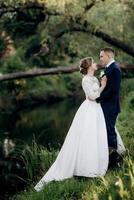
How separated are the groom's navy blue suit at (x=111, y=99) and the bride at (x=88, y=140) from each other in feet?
0.30

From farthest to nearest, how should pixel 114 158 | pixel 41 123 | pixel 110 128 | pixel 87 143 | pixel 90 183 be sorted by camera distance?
pixel 41 123
pixel 114 158
pixel 110 128
pixel 87 143
pixel 90 183

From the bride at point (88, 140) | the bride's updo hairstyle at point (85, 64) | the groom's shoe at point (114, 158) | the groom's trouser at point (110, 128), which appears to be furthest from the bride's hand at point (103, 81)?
the groom's shoe at point (114, 158)

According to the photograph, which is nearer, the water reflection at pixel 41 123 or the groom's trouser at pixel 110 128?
the groom's trouser at pixel 110 128

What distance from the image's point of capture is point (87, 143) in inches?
436

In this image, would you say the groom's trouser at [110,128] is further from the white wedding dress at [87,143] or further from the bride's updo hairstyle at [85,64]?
the bride's updo hairstyle at [85,64]

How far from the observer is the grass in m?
8.47

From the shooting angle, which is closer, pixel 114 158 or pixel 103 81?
pixel 103 81

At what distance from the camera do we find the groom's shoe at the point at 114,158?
11.3m

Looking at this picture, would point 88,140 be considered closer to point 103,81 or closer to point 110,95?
point 110,95

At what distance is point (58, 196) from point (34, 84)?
2922 centimetres

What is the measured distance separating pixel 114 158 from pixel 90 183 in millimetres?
1190

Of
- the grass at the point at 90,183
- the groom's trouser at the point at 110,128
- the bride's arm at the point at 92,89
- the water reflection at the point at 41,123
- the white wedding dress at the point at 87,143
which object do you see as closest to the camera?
the grass at the point at 90,183

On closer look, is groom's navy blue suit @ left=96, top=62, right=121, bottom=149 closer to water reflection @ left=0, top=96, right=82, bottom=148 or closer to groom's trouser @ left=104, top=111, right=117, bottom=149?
groom's trouser @ left=104, top=111, right=117, bottom=149

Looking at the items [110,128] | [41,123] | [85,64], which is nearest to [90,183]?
[110,128]
